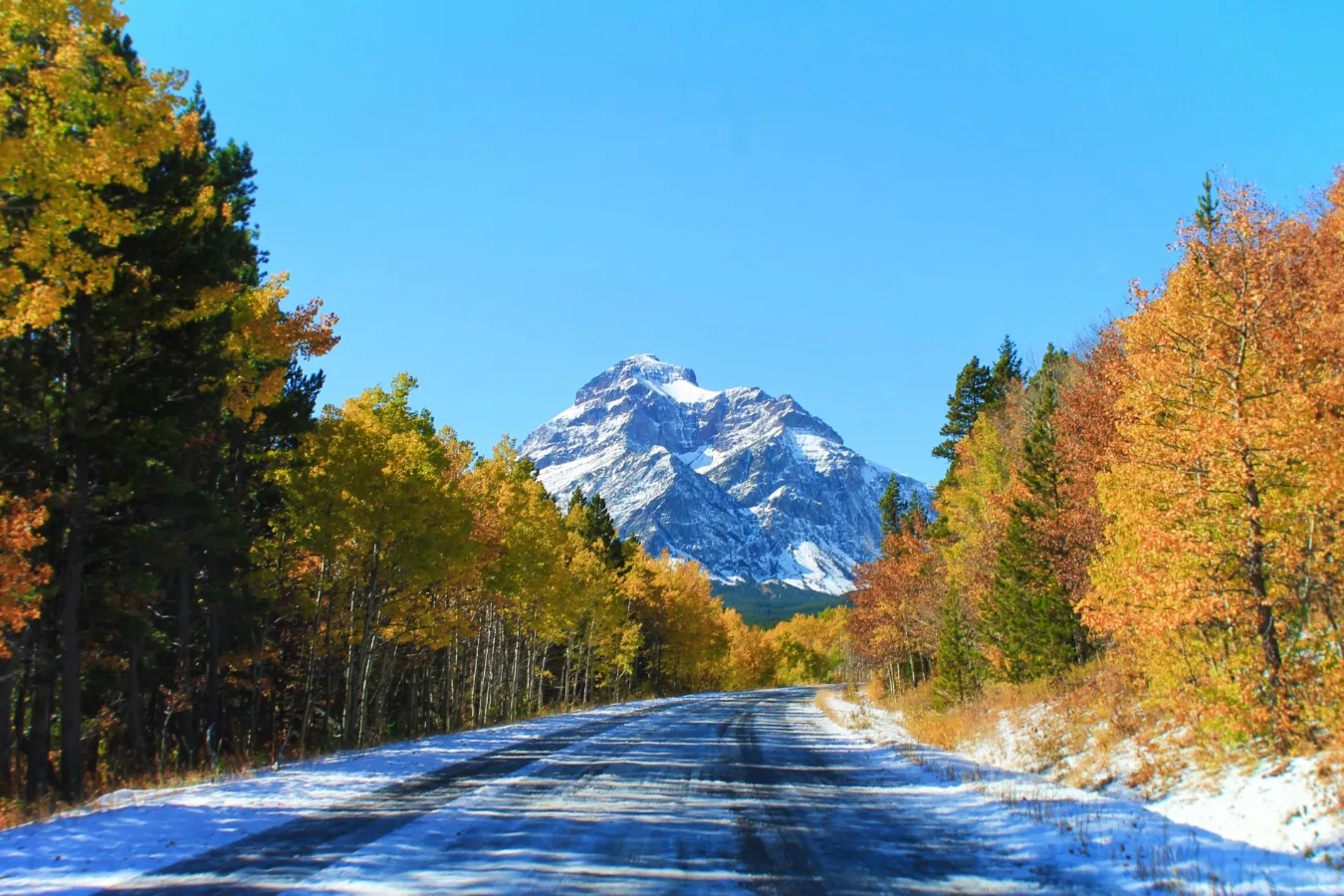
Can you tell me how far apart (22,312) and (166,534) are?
6132 millimetres

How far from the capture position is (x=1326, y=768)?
30.2ft

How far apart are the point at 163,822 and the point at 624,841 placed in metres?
5.71

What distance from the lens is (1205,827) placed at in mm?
9922

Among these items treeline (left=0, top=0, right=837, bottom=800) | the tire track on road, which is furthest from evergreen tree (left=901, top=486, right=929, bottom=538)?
the tire track on road

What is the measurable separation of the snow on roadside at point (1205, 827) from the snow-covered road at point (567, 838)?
0.09 metres

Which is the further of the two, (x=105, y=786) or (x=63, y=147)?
(x=105, y=786)

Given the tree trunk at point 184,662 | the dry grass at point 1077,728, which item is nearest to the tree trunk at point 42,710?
the tree trunk at point 184,662

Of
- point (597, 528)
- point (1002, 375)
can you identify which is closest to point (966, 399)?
point (1002, 375)

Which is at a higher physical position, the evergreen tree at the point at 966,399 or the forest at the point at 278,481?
the evergreen tree at the point at 966,399

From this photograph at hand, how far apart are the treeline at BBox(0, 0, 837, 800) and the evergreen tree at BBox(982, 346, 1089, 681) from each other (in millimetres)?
18523

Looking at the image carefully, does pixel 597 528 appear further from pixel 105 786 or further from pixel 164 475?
pixel 164 475

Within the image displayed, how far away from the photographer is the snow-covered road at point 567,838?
24.1 ft

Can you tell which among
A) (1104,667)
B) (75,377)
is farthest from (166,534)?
(1104,667)

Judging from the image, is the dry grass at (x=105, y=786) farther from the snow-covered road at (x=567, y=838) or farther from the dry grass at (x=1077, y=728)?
the dry grass at (x=1077, y=728)
